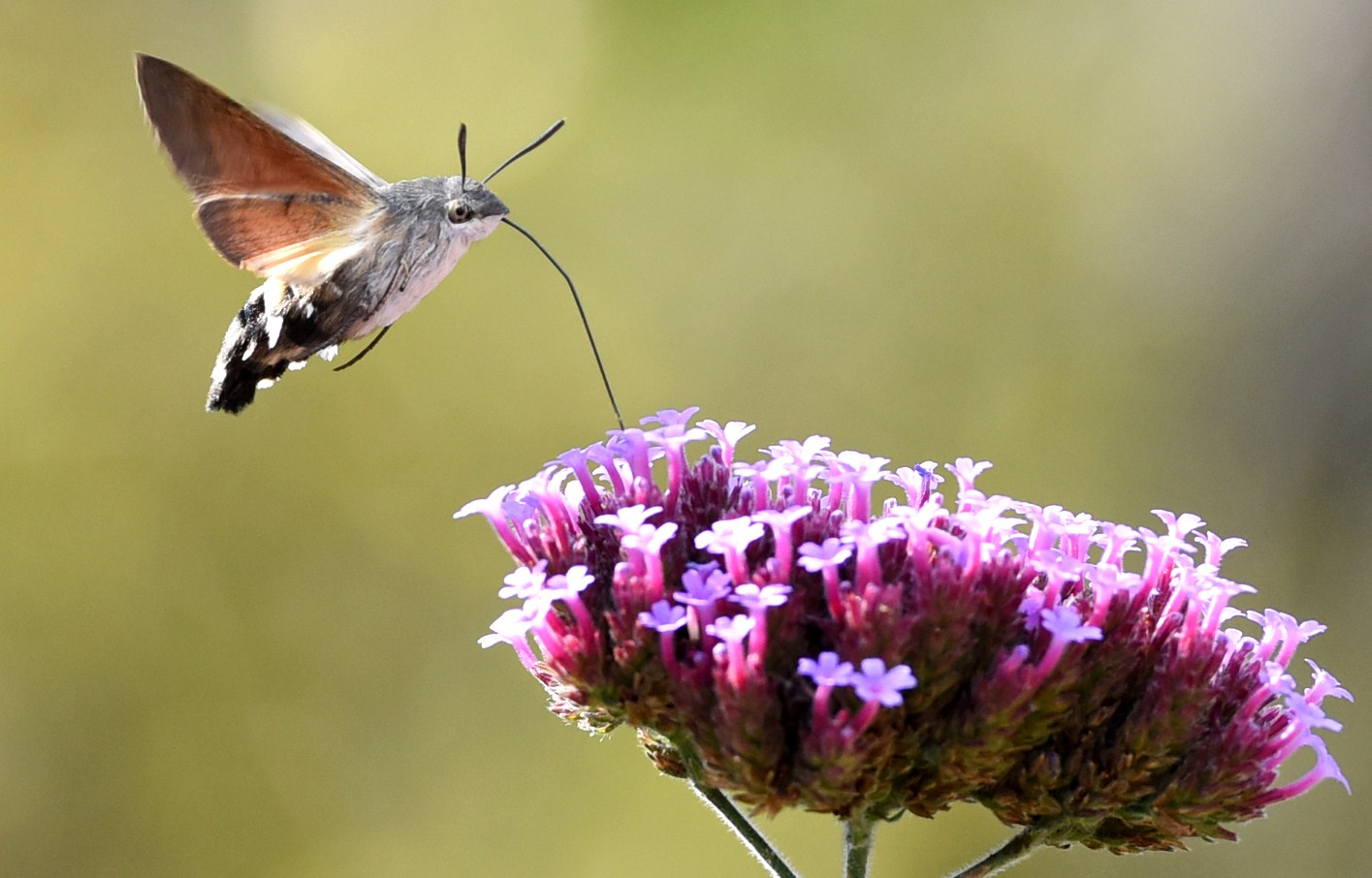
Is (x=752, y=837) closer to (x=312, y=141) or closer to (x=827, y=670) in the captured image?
(x=827, y=670)

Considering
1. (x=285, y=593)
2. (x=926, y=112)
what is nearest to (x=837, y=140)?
(x=926, y=112)

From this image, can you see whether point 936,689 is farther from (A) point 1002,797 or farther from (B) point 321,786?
(B) point 321,786

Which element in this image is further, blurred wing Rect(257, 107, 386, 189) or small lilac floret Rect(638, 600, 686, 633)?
blurred wing Rect(257, 107, 386, 189)

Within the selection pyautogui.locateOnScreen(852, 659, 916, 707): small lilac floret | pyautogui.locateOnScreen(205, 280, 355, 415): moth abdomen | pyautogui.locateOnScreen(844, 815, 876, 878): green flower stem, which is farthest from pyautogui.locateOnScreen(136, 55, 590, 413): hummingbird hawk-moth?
pyautogui.locateOnScreen(844, 815, 876, 878): green flower stem

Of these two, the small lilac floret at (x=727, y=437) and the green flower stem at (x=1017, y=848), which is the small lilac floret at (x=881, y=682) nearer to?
the green flower stem at (x=1017, y=848)

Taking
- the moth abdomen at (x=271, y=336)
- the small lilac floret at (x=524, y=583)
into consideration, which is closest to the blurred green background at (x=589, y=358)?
the moth abdomen at (x=271, y=336)

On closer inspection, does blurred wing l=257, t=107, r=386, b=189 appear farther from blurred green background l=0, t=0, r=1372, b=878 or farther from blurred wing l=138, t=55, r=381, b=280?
blurred green background l=0, t=0, r=1372, b=878
